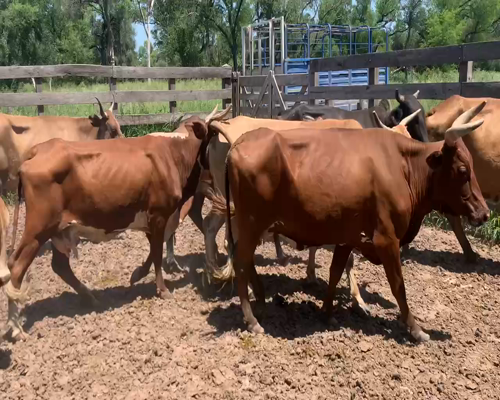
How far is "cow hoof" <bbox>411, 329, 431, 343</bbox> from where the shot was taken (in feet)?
16.1

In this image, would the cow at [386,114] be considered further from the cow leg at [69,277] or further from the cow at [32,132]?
the cow leg at [69,277]

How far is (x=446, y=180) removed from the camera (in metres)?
4.97

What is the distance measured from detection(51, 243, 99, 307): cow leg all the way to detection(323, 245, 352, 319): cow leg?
2347mm

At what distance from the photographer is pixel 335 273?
5.45 m

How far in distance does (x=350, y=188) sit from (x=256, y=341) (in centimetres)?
154

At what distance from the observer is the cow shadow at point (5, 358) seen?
4.71m

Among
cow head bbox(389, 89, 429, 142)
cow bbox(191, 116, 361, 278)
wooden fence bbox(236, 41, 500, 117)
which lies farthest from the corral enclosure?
wooden fence bbox(236, 41, 500, 117)

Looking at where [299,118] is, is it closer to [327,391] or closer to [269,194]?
[269,194]

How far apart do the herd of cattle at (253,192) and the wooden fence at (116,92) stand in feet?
18.6

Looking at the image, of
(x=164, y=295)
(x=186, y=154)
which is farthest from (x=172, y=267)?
(x=186, y=154)

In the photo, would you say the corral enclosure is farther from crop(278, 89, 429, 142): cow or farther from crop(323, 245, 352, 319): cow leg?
crop(278, 89, 429, 142): cow

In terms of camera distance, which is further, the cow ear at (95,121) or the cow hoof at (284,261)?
the cow ear at (95,121)

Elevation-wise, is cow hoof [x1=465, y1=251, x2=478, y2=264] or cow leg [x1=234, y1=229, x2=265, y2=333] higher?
cow leg [x1=234, y1=229, x2=265, y2=333]

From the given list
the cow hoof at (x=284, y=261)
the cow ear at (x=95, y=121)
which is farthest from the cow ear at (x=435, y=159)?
the cow ear at (x=95, y=121)
